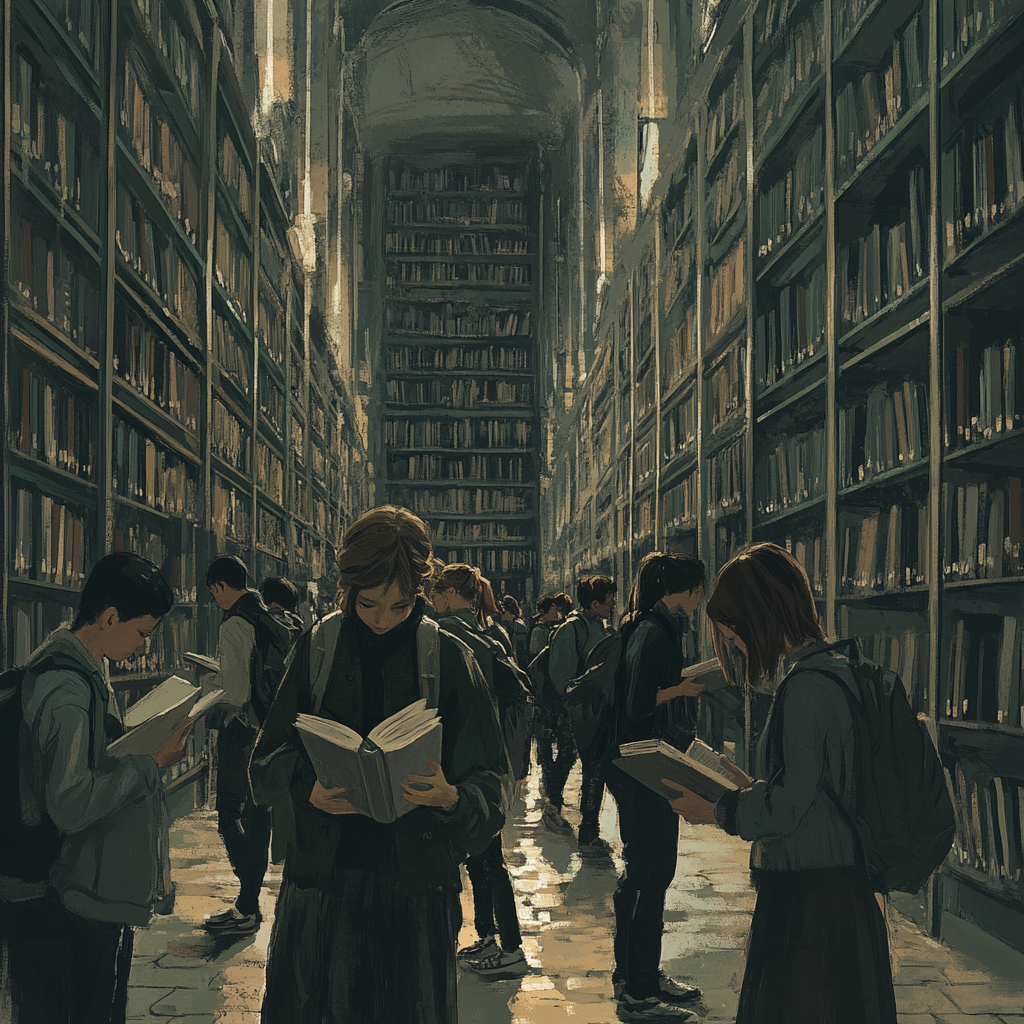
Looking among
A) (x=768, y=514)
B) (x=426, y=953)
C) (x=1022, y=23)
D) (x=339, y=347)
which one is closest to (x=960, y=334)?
(x=1022, y=23)

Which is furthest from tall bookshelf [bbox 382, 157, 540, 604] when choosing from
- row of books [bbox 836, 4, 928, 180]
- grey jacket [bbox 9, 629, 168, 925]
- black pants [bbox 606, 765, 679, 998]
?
grey jacket [bbox 9, 629, 168, 925]

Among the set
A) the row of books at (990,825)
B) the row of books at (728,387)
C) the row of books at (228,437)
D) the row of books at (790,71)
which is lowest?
the row of books at (990,825)

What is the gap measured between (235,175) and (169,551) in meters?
2.98

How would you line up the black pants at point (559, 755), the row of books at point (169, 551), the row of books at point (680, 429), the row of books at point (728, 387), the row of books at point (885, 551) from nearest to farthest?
the row of books at point (885, 551) < the row of books at point (169, 551) < the black pants at point (559, 755) < the row of books at point (728, 387) < the row of books at point (680, 429)

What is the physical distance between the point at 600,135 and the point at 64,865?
13.0m

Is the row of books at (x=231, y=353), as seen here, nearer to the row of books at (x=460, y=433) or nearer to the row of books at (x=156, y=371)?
the row of books at (x=156, y=371)

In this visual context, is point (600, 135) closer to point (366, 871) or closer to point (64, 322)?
point (64, 322)

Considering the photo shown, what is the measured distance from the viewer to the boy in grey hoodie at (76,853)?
1.89m

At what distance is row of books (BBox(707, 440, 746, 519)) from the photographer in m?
6.88

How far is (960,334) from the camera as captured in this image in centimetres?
398

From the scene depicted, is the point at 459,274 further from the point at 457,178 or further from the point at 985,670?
the point at 985,670

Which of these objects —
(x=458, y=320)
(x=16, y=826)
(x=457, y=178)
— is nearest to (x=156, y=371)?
(x=16, y=826)

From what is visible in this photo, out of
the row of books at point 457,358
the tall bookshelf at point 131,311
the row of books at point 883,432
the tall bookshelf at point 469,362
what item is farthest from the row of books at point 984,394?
the row of books at point 457,358

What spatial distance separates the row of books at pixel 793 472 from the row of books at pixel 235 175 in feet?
13.4
